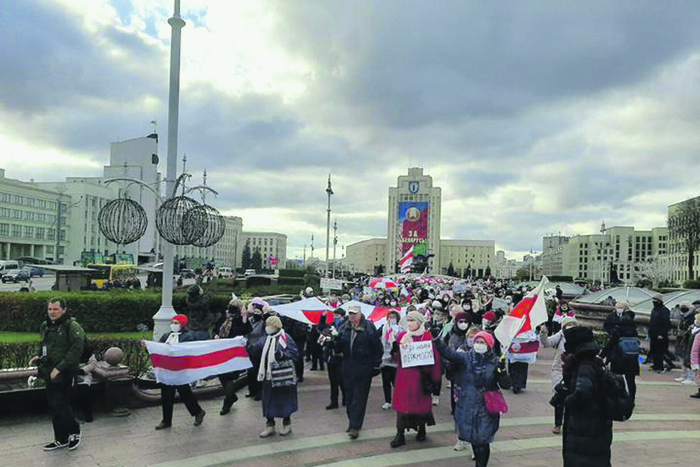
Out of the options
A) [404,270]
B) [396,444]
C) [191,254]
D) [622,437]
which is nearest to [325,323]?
[396,444]

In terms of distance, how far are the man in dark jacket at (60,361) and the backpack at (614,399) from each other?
206 inches

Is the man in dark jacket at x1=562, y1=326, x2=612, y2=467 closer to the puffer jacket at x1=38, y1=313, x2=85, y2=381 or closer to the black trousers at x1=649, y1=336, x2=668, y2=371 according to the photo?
the puffer jacket at x1=38, y1=313, x2=85, y2=381

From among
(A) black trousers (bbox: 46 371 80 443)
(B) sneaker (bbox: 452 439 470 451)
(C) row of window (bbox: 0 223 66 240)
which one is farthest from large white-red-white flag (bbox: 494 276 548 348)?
(C) row of window (bbox: 0 223 66 240)

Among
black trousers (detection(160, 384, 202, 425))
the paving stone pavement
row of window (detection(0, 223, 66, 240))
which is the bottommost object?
the paving stone pavement

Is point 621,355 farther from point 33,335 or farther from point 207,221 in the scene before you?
point 33,335

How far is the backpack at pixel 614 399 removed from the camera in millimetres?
4078

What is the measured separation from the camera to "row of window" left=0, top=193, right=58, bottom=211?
2962 inches

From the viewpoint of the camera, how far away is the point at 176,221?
30.4 feet

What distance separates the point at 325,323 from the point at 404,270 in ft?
254

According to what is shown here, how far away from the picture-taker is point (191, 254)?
99.7 meters

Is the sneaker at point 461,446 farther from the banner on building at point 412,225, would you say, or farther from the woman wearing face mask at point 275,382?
the banner on building at point 412,225

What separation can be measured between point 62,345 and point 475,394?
4.48m

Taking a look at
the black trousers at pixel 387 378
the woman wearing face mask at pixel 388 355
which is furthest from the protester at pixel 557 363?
the black trousers at pixel 387 378

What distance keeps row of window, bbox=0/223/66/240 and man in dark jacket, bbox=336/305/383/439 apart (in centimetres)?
8292
